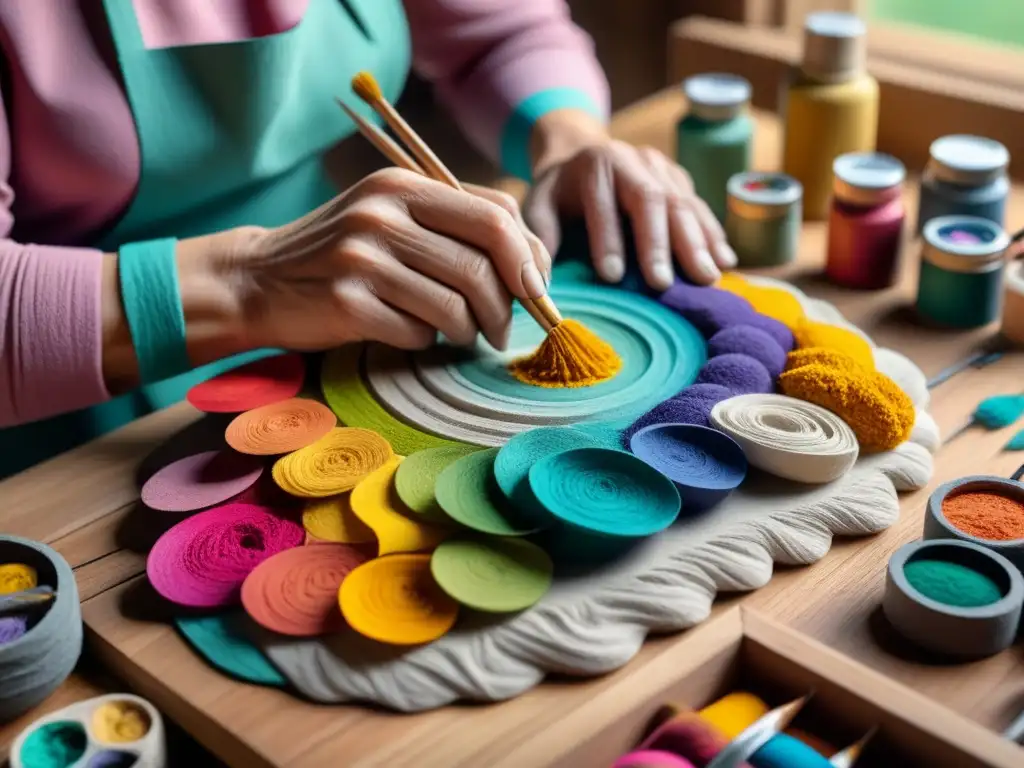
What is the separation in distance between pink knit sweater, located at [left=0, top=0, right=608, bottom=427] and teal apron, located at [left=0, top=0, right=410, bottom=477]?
17 millimetres

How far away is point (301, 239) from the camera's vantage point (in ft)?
3.05

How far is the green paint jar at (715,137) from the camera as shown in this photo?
4.01ft

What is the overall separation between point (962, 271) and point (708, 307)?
0.79 ft

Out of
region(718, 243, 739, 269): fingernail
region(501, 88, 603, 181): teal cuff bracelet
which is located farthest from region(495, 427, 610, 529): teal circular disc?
region(501, 88, 603, 181): teal cuff bracelet

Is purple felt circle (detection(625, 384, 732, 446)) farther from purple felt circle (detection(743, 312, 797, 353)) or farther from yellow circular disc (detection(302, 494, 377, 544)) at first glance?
yellow circular disc (detection(302, 494, 377, 544))

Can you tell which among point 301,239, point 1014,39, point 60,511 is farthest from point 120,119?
point 1014,39

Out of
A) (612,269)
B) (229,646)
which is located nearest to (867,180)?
(612,269)

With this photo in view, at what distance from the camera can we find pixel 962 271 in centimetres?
103

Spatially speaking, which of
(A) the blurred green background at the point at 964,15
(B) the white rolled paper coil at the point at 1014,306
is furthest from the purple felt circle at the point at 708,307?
(A) the blurred green background at the point at 964,15

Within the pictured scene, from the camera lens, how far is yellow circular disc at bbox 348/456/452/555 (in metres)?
0.74

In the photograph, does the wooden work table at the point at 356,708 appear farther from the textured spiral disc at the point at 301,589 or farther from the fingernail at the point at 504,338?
the fingernail at the point at 504,338

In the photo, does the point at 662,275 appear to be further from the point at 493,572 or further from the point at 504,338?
the point at 493,572

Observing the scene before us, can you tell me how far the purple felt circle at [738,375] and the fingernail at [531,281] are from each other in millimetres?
140

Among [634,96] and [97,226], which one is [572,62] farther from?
[634,96]
